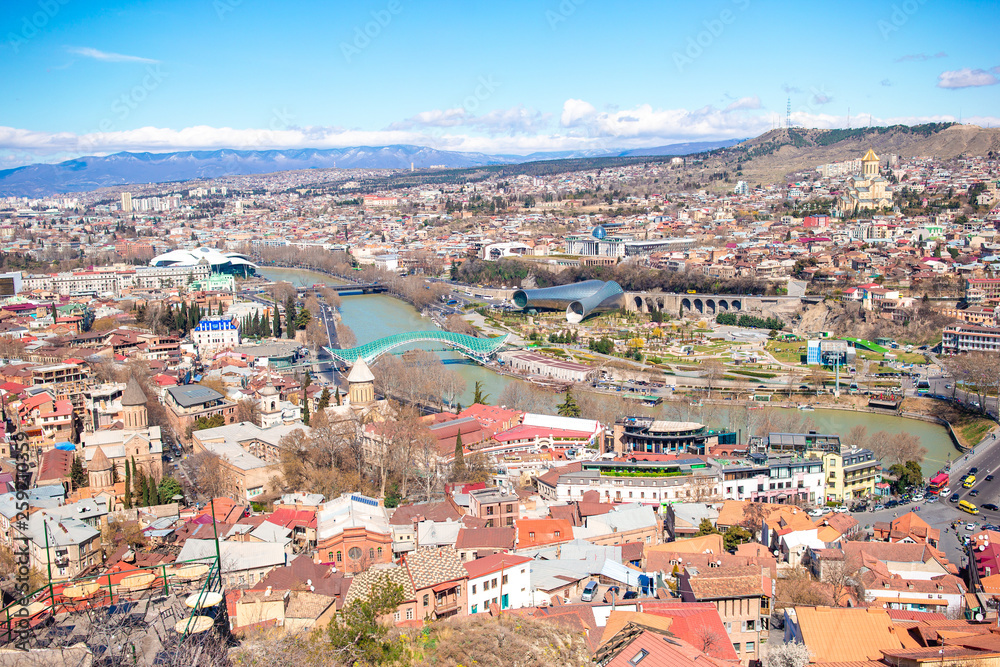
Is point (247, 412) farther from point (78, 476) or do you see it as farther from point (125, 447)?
point (78, 476)

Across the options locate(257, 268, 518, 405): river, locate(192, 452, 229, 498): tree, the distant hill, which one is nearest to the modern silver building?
locate(257, 268, 518, 405): river

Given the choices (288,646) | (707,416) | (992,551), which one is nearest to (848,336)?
(707,416)

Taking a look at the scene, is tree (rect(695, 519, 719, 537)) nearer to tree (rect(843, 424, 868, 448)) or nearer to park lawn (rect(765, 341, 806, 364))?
tree (rect(843, 424, 868, 448))

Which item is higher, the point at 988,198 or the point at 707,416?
the point at 988,198

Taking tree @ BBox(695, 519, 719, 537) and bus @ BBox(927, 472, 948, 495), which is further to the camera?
bus @ BBox(927, 472, 948, 495)

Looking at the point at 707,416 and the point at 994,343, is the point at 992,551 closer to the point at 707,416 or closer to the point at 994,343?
the point at 707,416

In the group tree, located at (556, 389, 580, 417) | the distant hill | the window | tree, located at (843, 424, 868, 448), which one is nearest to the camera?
the window
